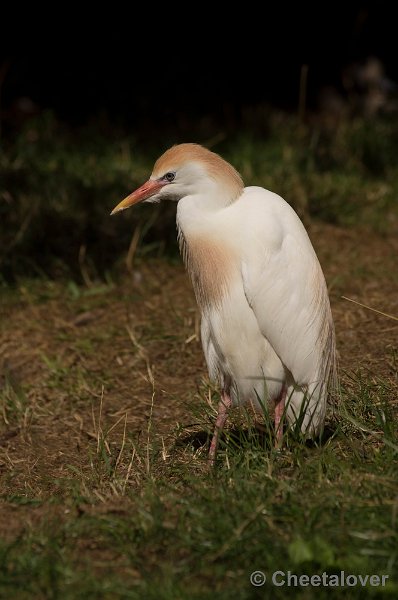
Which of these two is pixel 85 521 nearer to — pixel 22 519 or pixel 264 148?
pixel 22 519

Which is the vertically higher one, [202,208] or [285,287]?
[202,208]

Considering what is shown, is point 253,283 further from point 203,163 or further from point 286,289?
point 203,163

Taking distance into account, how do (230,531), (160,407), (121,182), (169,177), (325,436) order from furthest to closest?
(121,182), (160,407), (325,436), (169,177), (230,531)

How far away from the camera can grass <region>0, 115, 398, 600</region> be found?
9.71ft

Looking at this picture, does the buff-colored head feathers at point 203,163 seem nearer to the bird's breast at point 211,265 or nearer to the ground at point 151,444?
the bird's breast at point 211,265

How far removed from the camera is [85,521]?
319cm

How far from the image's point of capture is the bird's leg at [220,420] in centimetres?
378

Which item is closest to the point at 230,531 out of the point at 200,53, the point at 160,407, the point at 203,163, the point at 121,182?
the point at 203,163

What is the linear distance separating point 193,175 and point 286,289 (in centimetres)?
57

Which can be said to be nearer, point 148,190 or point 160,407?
point 148,190

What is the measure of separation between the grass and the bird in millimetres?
192

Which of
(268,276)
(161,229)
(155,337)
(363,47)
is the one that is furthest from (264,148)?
(268,276)

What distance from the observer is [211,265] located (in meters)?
3.95

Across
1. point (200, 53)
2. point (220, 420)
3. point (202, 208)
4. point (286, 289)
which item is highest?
point (200, 53)
